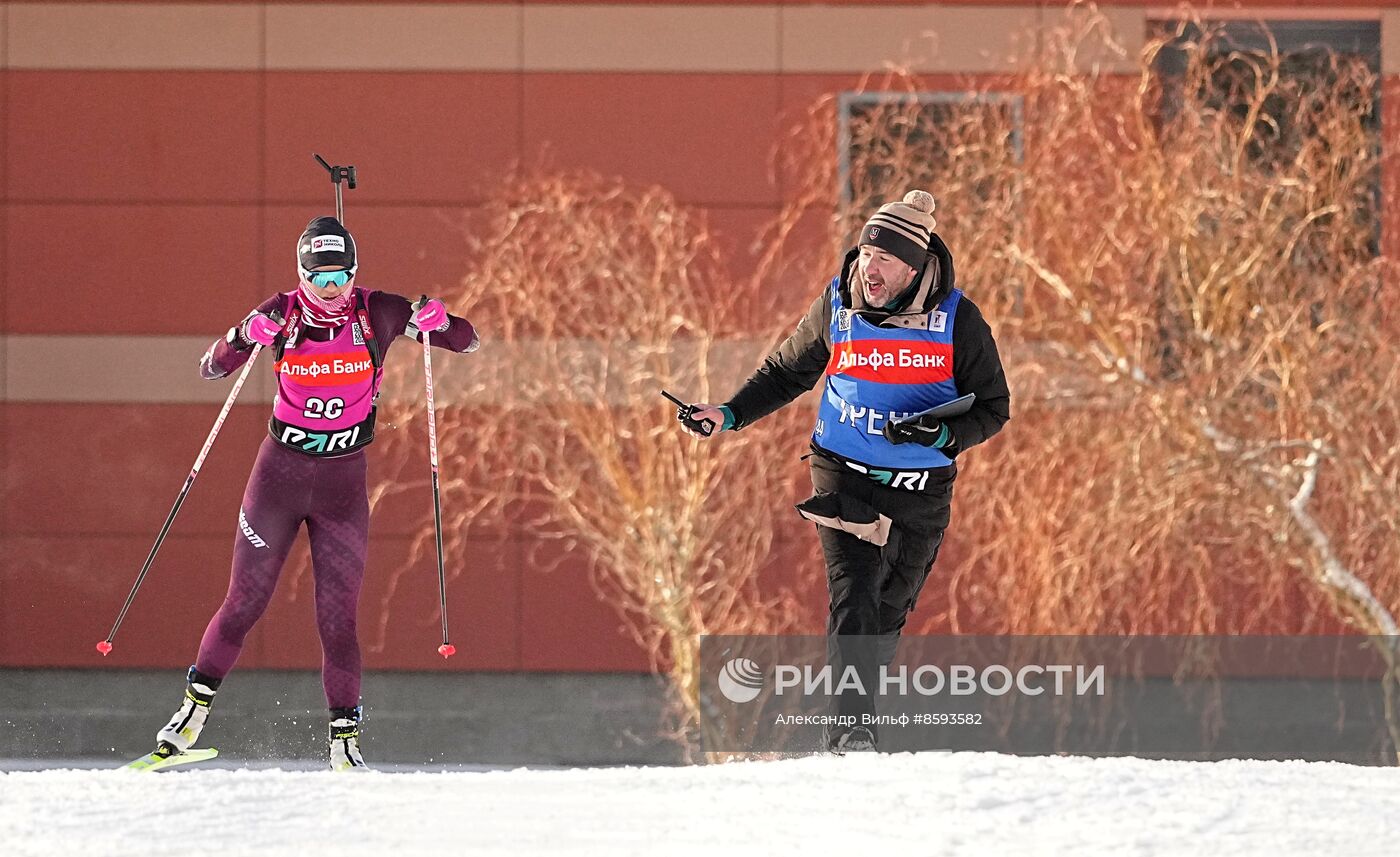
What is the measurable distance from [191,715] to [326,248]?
1393 mm

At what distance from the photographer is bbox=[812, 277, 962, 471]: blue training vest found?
5152 mm

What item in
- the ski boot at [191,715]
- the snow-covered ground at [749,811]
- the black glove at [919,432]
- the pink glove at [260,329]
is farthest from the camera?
the ski boot at [191,715]

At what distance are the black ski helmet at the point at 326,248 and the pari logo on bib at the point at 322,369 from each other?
0.25 metres

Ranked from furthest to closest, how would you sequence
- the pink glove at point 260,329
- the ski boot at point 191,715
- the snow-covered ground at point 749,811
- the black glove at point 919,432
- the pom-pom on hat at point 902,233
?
1. the ski boot at point 191,715
2. the pink glove at point 260,329
3. the pom-pom on hat at point 902,233
4. the black glove at point 919,432
5. the snow-covered ground at point 749,811

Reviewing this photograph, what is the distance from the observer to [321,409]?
5.55m

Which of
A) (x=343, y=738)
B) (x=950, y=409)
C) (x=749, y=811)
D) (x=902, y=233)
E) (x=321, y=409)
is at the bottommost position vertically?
(x=343, y=738)

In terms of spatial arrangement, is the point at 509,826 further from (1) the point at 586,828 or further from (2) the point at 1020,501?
(2) the point at 1020,501

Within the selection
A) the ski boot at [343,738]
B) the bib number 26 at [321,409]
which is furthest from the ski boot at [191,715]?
the bib number 26 at [321,409]

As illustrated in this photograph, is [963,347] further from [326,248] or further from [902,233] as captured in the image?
[326,248]

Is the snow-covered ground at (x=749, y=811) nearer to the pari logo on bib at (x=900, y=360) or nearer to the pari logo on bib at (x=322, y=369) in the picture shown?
the pari logo on bib at (x=900, y=360)

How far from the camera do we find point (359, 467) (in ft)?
18.5

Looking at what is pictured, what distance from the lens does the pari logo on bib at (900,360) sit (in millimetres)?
5152

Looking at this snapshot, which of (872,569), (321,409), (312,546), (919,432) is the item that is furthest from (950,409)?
A: (312,546)

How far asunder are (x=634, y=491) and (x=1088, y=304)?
8.16 ft
